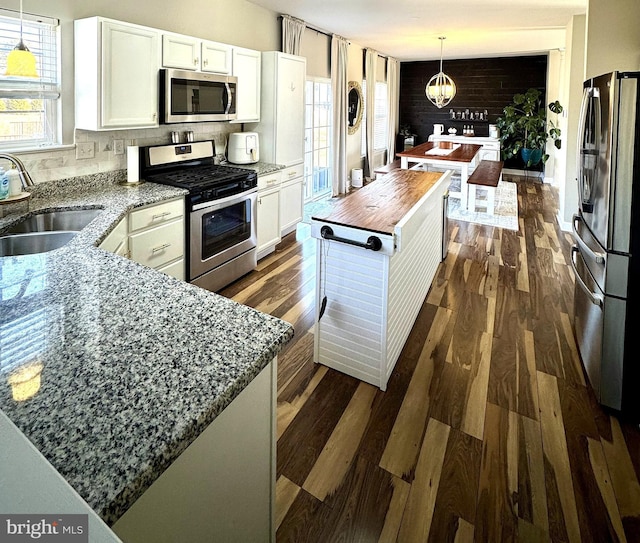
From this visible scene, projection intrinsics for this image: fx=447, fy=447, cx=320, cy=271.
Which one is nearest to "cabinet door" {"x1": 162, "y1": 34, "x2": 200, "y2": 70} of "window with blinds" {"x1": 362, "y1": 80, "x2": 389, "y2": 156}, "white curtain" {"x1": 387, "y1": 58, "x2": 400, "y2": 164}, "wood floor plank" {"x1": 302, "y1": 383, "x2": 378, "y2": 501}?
"wood floor plank" {"x1": 302, "y1": 383, "x2": 378, "y2": 501}

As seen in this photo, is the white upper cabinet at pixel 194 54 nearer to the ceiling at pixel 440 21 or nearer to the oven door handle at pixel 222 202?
the oven door handle at pixel 222 202

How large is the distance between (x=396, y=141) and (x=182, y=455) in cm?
1139

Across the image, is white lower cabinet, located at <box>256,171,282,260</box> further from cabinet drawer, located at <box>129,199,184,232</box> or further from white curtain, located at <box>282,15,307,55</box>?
white curtain, located at <box>282,15,307,55</box>

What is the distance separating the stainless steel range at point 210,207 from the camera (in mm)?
3467

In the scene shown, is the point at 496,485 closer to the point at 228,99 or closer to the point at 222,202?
the point at 222,202

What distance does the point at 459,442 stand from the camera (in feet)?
6.95

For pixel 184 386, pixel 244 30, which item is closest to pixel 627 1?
pixel 244 30

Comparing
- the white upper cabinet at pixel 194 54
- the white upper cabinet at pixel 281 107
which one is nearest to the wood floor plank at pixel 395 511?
the white upper cabinet at pixel 194 54

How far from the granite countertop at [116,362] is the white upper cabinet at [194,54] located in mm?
2415

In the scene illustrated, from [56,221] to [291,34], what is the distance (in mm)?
4068

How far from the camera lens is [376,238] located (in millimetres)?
2314

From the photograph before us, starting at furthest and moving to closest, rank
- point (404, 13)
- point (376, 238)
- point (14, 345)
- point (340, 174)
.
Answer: point (340, 174), point (404, 13), point (376, 238), point (14, 345)

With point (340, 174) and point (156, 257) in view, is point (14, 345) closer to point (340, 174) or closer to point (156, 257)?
point (156, 257)

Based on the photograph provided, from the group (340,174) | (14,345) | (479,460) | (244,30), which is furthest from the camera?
(340,174)
